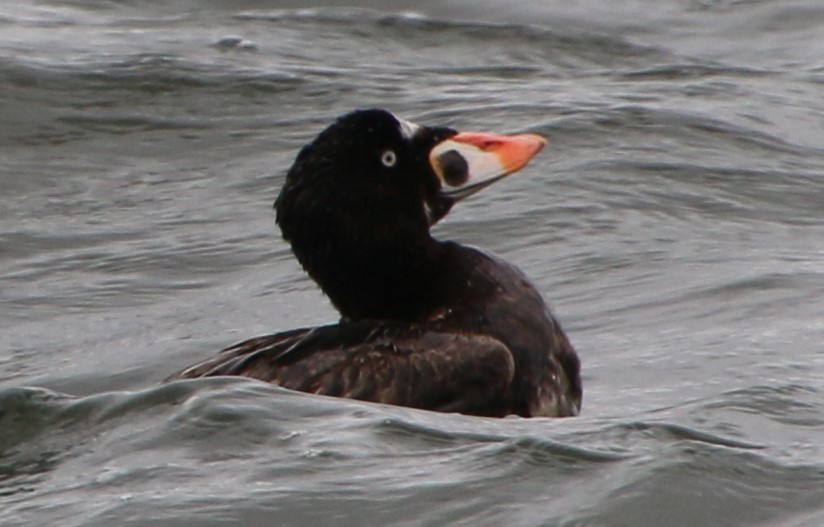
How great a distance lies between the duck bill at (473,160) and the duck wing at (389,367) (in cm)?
66

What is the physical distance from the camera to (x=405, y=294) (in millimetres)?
7035

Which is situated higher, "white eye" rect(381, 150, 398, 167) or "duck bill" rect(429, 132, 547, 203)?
"white eye" rect(381, 150, 398, 167)

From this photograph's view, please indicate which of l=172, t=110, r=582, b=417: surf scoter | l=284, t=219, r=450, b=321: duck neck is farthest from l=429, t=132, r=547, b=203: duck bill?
l=284, t=219, r=450, b=321: duck neck

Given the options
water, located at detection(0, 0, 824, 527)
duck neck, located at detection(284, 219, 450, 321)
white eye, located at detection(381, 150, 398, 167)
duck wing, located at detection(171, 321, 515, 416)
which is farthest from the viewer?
white eye, located at detection(381, 150, 398, 167)

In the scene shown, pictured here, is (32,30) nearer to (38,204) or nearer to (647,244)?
(38,204)

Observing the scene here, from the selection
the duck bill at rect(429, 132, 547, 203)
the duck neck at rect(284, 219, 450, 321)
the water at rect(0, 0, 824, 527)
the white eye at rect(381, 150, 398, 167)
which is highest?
the white eye at rect(381, 150, 398, 167)

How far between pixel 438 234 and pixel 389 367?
10.3 feet

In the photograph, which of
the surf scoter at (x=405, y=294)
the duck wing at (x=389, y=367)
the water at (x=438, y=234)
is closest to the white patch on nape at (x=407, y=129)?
the surf scoter at (x=405, y=294)

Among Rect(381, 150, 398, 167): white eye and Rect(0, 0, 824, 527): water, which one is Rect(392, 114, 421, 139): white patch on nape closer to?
Rect(381, 150, 398, 167): white eye

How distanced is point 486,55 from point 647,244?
11.1ft

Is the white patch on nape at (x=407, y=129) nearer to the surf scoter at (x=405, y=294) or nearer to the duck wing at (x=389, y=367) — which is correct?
the surf scoter at (x=405, y=294)

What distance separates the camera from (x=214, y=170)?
10.7m

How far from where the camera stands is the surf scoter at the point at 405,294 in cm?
→ 648

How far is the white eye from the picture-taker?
707 cm
